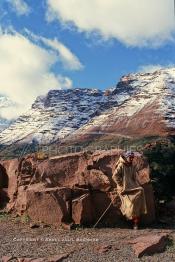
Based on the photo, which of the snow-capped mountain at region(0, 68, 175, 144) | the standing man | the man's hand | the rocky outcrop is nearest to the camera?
the standing man

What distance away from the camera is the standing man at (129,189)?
1355 cm

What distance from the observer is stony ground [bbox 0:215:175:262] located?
1071 centimetres

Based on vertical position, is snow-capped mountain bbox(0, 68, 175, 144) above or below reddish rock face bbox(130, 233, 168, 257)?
above

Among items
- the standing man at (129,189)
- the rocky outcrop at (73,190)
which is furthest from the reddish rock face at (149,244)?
the rocky outcrop at (73,190)

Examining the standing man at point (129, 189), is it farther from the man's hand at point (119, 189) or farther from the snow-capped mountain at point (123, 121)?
the snow-capped mountain at point (123, 121)

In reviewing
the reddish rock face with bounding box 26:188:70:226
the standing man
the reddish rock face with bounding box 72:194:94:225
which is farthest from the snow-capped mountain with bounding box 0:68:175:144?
the reddish rock face with bounding box 26:188:70:226

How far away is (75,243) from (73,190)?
2641 mm

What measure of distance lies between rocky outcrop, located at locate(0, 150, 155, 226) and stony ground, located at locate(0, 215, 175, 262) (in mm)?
565

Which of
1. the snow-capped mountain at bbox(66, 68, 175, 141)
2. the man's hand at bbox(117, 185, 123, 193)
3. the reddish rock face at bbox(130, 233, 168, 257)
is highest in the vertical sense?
the snow-capped mountain at bbox(66, 68, 175, 141)

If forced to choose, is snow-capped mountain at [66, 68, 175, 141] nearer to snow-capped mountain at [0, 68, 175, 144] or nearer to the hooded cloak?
snow-capped mountain at [0, 68, 175, 144]

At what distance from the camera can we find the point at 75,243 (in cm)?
1181

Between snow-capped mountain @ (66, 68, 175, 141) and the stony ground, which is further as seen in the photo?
snow-capped mountain @ (66, 68, 175, 141)

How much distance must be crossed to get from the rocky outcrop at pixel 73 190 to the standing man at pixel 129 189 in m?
0.48

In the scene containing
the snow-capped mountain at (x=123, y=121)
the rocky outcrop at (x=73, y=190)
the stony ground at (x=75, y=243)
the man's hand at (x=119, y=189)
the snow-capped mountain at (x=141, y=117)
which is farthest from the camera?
the snow-capped mountain at (x=123, y=121)
